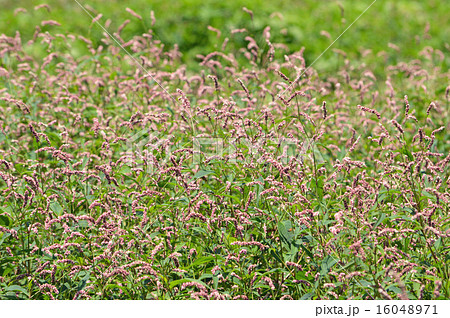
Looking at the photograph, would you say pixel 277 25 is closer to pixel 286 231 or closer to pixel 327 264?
pixel 286 231

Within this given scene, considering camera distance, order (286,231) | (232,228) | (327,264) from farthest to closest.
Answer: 1. (232,228)
2. (286,231)
3. (327,264)

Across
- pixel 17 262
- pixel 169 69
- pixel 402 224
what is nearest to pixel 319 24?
pixel 169 69

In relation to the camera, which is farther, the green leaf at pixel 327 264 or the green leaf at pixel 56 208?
the green leaf at pixel 56 208

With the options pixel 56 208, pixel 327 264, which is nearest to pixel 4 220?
pixel 56 208

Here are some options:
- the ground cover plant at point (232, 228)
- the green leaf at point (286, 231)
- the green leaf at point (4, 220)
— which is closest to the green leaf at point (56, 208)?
the ground cover plant at point (232, 228)

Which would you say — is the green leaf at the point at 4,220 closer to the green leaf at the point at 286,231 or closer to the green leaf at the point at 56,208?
the green leaf at the point at 56,208

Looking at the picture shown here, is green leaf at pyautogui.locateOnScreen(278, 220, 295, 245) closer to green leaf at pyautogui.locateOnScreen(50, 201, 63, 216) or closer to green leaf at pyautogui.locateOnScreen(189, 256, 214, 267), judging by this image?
green leaf at pyautogui.locateOnScreen(189, 256, 214, 267)

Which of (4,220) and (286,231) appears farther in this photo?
(4,220)

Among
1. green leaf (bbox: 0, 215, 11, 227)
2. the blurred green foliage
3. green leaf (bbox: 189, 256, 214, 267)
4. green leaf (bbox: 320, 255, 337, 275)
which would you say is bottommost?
green leaf (bbox: 0, 215, 11, 227)

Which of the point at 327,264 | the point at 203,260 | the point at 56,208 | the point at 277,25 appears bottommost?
the point at 56,208

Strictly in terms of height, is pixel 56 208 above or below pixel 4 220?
above

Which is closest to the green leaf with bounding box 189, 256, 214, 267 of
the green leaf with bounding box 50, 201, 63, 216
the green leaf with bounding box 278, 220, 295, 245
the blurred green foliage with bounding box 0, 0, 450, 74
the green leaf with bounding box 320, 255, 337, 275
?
the green leaf with bounding box 278, 220, 295, 245

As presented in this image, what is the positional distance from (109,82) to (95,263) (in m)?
2.55
